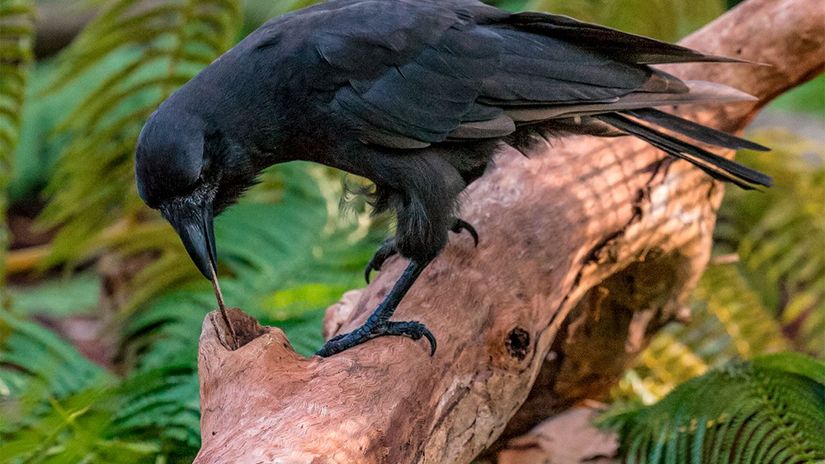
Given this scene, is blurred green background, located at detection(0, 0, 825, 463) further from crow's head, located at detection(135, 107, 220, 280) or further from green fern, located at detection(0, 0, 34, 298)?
crow's head, located at detection(135, 107, 220, 280)

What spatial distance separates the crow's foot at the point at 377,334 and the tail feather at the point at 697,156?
0.81 meters

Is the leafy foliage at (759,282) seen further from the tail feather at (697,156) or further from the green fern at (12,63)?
the green fern at (12,63)

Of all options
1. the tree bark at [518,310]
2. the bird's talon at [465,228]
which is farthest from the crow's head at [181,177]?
the bird's talon at [465,228]

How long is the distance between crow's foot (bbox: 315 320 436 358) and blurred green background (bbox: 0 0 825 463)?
0.73m

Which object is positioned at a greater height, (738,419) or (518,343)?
(518,343)

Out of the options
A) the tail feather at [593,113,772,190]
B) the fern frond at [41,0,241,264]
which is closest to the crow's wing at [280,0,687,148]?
the tail feather at [593,113,772,190]

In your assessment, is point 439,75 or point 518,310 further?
point 439,75

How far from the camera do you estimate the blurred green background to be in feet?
10.9

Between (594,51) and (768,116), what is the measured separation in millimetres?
3885

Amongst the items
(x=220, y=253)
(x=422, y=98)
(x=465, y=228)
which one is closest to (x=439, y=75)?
(x=422, y=98)

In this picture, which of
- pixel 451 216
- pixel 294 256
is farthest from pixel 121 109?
pixel 451 216

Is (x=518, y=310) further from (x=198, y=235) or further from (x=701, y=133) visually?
(x=198, y=235)

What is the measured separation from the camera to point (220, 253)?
390cm

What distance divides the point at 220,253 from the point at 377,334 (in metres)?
1.88
